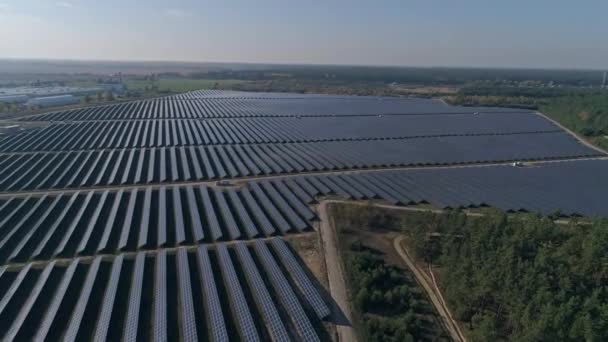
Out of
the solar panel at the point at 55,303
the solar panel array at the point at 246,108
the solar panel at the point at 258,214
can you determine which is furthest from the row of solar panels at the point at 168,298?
the solar panel array at the point at 246,108

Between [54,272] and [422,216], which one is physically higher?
[422,216]

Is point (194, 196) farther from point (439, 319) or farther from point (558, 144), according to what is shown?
point (558, 144)

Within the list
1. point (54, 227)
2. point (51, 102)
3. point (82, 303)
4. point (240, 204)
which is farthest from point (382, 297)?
point (51, 102)

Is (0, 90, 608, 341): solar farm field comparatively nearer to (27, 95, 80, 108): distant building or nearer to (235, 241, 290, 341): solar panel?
(235, 241, 290, 341): solar panel

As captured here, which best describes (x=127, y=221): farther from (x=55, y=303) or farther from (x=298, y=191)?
(x=298, y=191)

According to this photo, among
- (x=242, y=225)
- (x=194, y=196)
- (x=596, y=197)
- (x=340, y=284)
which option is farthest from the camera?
(x=596, y=197)

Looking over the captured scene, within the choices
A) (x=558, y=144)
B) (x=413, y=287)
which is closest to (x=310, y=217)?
(x=413, y=287)
